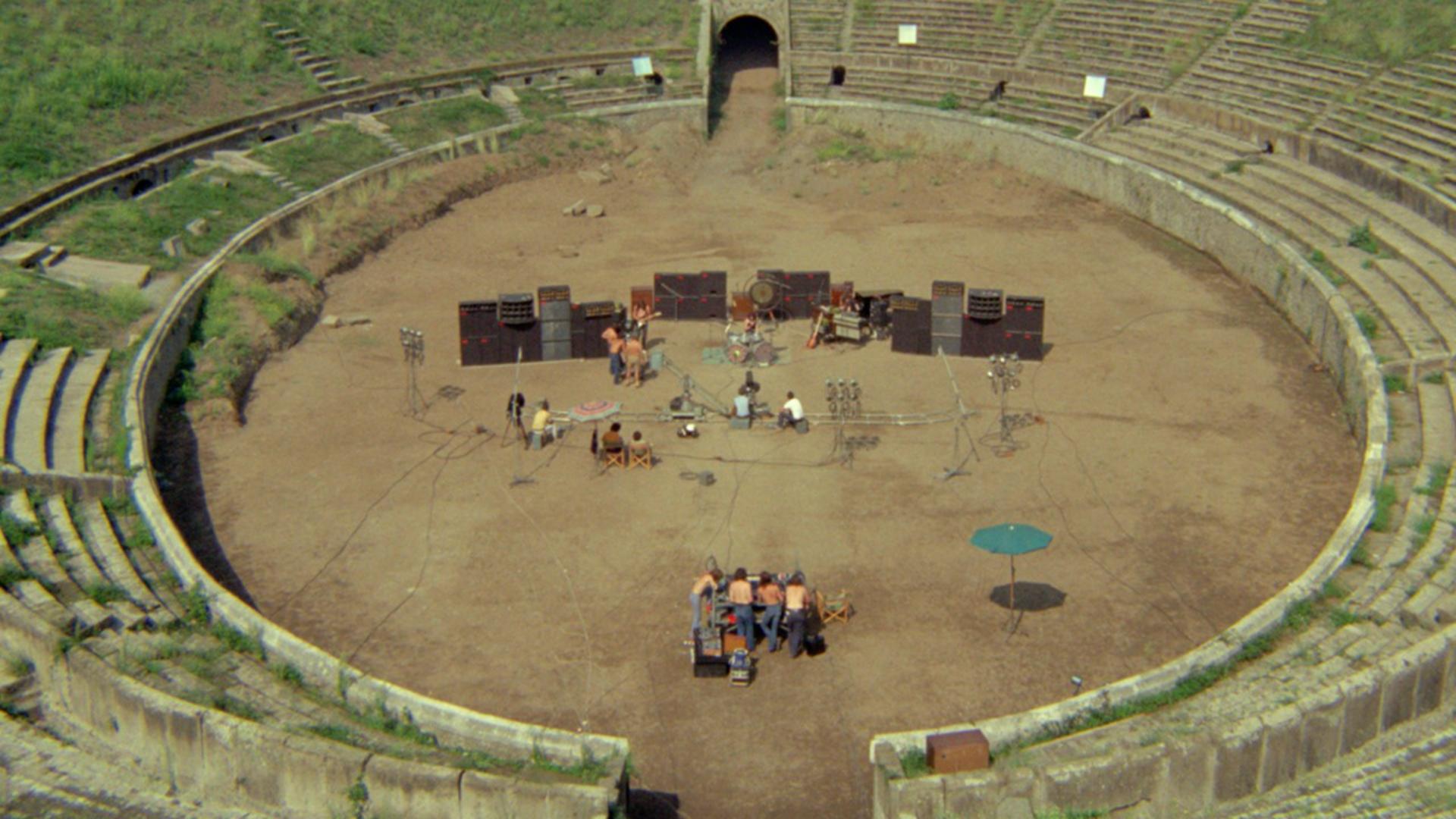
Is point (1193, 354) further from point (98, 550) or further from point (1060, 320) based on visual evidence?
point (98, 550)

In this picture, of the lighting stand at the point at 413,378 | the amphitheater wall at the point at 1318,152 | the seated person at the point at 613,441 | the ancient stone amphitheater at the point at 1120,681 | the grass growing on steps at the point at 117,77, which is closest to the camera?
the ancient stone amphitheater at the point at 1120,681

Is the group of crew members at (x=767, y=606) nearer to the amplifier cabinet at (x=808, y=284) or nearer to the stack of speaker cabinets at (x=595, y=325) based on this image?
the stack of speaker cabinets at (x=595, y=325)

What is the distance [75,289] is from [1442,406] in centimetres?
2759

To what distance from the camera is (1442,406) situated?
96.6 feet

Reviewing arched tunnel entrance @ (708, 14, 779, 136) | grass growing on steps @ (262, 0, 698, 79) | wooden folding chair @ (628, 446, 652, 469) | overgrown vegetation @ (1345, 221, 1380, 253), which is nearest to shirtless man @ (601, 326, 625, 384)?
wooden folding chair @ (628, 446, 652, 469)

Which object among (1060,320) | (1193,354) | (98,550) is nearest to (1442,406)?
(1193,354)

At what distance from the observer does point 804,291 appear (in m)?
38.3

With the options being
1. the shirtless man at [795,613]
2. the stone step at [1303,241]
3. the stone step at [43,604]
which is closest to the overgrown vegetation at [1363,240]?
the stone step at [1303,241]

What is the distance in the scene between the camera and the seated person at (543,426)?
31422 millimetres

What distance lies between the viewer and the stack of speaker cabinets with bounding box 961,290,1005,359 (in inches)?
1395

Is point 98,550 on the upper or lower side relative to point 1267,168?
lower

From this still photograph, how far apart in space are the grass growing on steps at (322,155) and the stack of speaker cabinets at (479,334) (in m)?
12.8

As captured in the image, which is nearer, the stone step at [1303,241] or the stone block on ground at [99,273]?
the stone step at [1303,241]

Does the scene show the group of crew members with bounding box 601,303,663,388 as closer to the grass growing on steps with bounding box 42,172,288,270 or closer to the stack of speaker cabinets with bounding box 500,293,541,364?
the stack of speaker cabinets with bounding box 500,293,541,364
